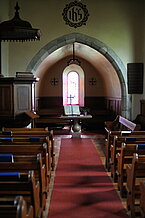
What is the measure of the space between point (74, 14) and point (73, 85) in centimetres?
562

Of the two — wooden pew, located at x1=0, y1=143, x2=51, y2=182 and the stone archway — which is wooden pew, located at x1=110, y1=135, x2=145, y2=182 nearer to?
wooden pew, located at x1=0, y1=143, x2=51, y2=182

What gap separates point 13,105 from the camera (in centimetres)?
671

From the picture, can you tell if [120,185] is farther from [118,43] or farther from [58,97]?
[58,97]

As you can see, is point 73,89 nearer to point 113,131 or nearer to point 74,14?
point 74,14

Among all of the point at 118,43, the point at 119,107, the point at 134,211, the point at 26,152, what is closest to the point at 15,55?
the point at 118,43

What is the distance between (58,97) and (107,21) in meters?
5.65

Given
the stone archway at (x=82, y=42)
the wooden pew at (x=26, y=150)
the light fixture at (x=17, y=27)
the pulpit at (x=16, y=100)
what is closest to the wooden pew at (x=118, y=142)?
the wooden pew at (x=26, y=150)

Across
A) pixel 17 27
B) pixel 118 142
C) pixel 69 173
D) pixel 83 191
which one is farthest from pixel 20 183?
pixel 17 27

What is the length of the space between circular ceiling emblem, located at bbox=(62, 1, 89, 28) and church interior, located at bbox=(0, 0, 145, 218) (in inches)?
1.4

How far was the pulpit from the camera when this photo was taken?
6.71 metres

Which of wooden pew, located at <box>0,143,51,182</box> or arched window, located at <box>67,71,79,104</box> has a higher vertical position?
arched window, located at <box>67,71,79,104</box>

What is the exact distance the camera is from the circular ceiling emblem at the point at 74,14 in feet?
34.2

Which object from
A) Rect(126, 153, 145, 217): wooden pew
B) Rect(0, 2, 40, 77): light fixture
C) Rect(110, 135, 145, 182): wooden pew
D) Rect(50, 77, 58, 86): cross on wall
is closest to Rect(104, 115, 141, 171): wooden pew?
Rect(110, 135, 145, 182): wooden pew

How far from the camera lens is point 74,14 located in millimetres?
10422
